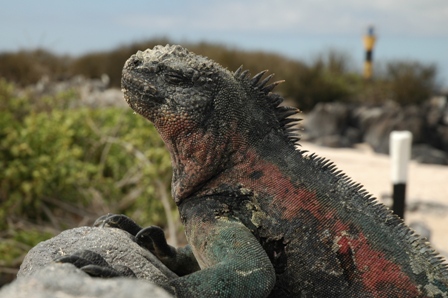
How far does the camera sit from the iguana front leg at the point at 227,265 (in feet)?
6.14

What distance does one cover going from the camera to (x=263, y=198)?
2176 mm

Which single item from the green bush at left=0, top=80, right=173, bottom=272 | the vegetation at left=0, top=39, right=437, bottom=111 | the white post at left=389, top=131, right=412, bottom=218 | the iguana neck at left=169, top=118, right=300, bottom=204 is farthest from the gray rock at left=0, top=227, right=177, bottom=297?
the vegetation at left=0, top=39, right=437, bottom=111

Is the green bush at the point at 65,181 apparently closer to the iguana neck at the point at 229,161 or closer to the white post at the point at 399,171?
the white post at the point at 399,171

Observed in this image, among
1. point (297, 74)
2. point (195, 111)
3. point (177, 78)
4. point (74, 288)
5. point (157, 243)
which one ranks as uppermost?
point (177, 78)

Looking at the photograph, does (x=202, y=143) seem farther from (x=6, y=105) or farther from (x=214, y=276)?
(x=6, y=105)

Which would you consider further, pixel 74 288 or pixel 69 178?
pixel 69 178

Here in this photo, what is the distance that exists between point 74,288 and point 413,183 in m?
11.9

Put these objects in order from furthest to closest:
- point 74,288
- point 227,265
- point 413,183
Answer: point 413,183
point 227,265
point 74,288

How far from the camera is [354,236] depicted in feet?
6.97

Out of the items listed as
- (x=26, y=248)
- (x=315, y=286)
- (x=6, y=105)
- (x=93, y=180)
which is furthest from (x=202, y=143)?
(x=6, y=105)

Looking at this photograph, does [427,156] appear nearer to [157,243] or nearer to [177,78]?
[157,243]

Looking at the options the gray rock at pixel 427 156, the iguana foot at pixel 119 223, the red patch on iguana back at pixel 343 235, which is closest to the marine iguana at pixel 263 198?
the red patch on iguana back at pixel 343 235

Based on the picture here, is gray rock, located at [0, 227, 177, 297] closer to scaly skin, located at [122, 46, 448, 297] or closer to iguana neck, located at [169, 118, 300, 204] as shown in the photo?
scaly skin, located at [122, 46, 448, 297]

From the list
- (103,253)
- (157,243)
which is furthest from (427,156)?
(103,253)
